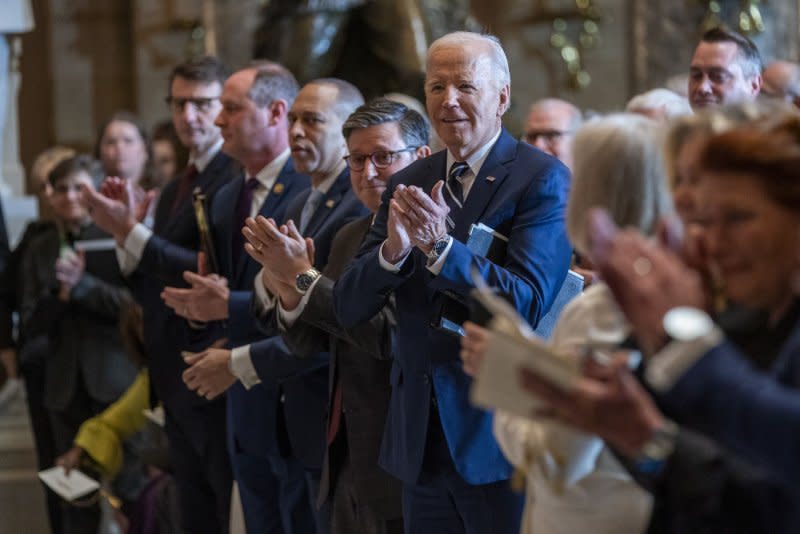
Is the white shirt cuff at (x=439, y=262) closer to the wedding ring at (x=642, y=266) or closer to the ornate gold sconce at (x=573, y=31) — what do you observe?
the wedding ring at (x=642, y=266)

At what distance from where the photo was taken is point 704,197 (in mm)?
1967

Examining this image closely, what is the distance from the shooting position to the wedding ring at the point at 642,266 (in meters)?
1.91

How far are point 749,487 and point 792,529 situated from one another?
3.1 inches

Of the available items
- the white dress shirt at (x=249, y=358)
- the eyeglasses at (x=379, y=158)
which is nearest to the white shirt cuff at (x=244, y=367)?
the white dress shirt at (x=249, y=358)

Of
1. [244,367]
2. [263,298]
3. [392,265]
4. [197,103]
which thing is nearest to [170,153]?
[197,103]

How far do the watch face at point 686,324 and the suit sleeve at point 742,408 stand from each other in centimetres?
3

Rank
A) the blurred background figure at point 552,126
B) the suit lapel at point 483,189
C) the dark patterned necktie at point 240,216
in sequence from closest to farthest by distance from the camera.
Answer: the suit lapel at point 483,189 < the dark patterned necktie at point 240,216 < the blurred background figure at point 552,126

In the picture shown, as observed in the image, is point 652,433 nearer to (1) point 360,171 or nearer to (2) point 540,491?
(2) point 540,491

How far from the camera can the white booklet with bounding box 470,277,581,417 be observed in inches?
73.7

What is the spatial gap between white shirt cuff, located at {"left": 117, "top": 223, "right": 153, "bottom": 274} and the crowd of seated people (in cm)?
1

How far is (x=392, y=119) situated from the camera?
12.4 ft

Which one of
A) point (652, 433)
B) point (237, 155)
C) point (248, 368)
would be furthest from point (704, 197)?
point (237, 155)

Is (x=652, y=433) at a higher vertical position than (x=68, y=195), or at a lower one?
higher

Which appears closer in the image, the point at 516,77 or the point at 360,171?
the point at 360,171
